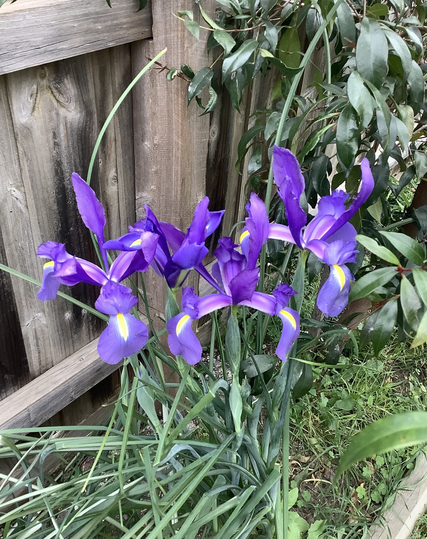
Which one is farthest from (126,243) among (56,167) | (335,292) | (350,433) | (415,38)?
(350,433)

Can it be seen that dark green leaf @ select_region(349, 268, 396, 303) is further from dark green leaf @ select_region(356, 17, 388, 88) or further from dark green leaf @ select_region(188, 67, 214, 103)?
dark green leaf @ select_region(188, 67, 214, 103)

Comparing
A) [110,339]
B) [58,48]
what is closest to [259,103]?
[58,48]

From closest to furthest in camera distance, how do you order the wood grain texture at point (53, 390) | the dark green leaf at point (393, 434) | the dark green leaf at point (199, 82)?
the dark green leaf at point (393, 434) → the dark green leaf at point (199, 82) → the wood grain texture at point (53, 390)

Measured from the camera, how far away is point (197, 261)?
2.09ft

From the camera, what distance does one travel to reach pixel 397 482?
4.69ft

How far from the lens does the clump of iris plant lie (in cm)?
60

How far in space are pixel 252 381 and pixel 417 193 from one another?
974mm

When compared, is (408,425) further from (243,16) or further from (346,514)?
(346,514)

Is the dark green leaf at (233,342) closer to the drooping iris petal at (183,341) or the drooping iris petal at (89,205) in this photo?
the drooping iris petal at (183,341)

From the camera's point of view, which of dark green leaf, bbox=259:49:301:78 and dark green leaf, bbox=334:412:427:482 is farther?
dark green leaf, bbox=259:49:301:78

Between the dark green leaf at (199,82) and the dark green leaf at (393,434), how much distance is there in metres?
0.86

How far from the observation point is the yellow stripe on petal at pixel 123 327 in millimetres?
592

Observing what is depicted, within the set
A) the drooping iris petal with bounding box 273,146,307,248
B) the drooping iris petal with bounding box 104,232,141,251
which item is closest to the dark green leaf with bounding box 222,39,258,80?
the drooping iris petal with bounding box 273,146,307,248

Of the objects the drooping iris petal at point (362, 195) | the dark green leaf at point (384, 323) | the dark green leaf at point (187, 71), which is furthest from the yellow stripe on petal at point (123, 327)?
the dark green leaf at point (187, 71)
